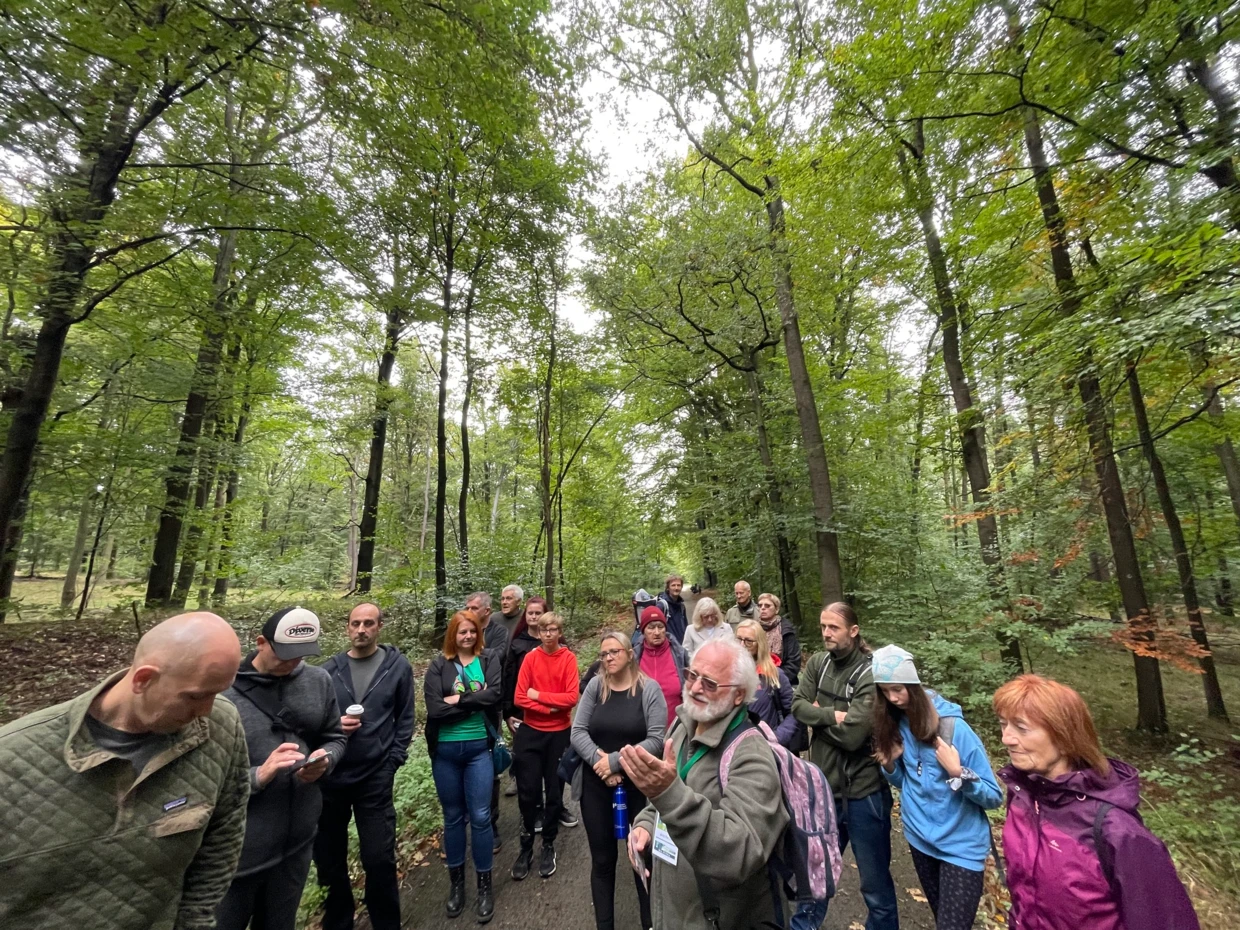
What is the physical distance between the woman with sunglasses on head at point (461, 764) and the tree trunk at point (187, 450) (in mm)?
8546

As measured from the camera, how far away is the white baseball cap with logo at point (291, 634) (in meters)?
2.31

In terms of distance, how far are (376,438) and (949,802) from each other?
13357 mm

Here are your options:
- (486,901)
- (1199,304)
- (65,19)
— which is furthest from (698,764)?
(65,19)

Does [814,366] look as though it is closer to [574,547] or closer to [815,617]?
[815,617]

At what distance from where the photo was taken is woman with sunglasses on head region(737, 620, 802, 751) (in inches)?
135

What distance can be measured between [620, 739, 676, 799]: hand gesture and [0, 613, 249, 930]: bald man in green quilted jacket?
134 centimetres

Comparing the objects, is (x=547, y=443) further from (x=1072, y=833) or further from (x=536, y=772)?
(x=1072, y=833)

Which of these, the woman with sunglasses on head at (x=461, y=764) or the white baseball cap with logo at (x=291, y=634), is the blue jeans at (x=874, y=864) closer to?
Answer: the woman with sunglasses on head at (x=461, y=764)

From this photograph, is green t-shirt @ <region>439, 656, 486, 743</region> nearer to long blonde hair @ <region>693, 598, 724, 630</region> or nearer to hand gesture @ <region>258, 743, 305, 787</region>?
hand gesture @ <region>258, 743, 305, 787</region>

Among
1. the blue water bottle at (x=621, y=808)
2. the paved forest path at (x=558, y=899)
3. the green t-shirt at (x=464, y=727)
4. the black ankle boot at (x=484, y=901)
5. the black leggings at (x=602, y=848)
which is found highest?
the green t-shirt at (x=464, y=727)

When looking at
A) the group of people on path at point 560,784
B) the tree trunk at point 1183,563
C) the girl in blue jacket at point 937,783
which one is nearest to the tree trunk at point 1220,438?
the tree trunk at point 1183,563

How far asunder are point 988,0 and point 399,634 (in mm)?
12263

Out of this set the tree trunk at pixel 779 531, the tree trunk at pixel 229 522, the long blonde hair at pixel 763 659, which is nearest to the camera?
the long blonde hair at pixel 763 659

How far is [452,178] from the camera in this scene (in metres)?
8.99
